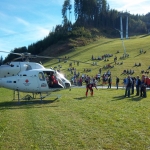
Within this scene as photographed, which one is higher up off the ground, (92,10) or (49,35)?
(92,10)

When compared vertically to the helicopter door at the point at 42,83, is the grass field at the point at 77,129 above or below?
below

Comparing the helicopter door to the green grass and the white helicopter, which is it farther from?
the green grass

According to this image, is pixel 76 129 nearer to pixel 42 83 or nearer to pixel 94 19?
pixel 42 83

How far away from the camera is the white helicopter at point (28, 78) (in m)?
16.7

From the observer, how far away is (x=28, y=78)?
17000 millimetres

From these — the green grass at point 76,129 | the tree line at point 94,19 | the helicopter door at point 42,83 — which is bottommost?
the green grass at point 76,129

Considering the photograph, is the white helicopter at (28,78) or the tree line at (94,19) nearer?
the white helicopter at (28,78)

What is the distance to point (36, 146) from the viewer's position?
739 centimetres

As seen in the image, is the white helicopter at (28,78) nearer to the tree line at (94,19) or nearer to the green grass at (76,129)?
the green grass at (76,129)

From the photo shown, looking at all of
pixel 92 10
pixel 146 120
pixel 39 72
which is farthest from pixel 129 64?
pixel 92 10

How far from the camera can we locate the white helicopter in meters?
16.7

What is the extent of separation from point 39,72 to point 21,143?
9.84 meters

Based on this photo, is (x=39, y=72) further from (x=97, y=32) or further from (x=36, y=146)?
(x=97, y=32)

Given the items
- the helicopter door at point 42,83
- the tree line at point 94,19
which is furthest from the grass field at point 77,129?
the tree line at point 94,19
